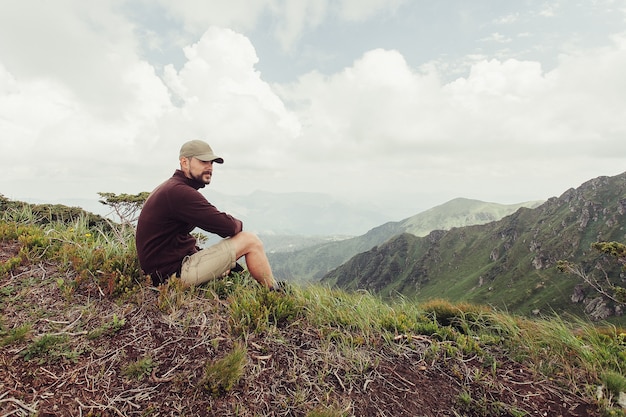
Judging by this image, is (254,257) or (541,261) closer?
(254,257)

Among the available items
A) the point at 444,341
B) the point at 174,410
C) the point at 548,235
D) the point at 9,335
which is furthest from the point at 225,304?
the point at 548,235

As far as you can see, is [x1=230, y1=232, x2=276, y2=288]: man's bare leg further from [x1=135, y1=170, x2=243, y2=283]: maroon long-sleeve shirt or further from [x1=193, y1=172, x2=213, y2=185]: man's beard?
[x1=193, y1=172, x2=213, y2=185]: man's beard

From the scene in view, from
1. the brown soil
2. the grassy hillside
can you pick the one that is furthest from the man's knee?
the brown soil

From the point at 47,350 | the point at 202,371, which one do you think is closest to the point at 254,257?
the point at 202,371

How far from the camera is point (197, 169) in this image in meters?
5.65

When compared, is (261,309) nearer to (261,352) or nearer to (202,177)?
(261,352)

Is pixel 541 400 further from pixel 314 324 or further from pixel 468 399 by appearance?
pixel 314 324

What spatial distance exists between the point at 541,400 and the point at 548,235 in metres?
210

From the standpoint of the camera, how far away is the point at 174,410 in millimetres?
3434

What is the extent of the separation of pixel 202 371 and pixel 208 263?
2.12 m

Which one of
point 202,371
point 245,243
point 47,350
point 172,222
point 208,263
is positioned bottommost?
point 202,371

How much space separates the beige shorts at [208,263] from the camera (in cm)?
561

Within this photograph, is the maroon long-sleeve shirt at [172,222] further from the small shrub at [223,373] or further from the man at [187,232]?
the small shrub at [223,373]

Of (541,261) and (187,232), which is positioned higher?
(187,232)
